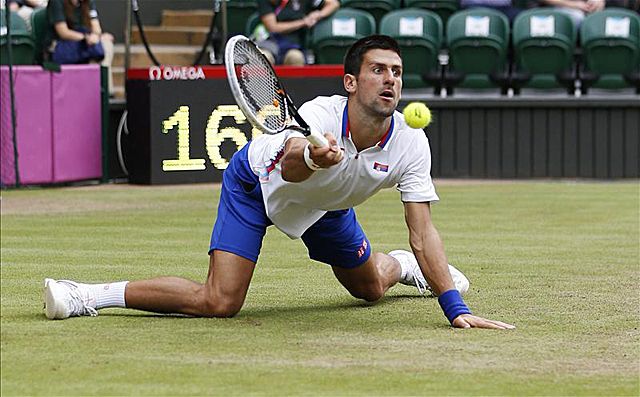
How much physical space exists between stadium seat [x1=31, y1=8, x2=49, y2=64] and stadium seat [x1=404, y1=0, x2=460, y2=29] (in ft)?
15.6

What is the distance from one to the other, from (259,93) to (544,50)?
1088 cm

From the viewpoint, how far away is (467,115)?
16516 millimetres

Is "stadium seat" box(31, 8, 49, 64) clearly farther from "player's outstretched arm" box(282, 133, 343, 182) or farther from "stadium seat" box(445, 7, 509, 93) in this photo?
"player's outstretched arm" box(282, 133, 343, 182)

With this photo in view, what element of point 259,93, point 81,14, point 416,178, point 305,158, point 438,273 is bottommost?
point 438,273

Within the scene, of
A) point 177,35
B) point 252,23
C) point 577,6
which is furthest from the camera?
point 177,35

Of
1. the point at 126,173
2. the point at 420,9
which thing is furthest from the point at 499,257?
the point at 420,9

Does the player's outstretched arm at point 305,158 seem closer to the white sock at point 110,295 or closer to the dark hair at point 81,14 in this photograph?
the white sock at point 110,295

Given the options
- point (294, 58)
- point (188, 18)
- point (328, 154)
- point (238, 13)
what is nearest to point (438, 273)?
point (328, 154)

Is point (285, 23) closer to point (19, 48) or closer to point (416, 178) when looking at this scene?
point (19, 48)

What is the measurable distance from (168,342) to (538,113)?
35.1ft

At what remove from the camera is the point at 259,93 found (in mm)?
6418

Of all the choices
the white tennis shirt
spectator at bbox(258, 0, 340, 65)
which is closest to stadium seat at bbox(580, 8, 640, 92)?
spectator at bbox(258, 0, 340, 65)

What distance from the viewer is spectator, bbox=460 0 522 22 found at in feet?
58.3

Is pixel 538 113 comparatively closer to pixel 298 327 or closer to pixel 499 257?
pixel 499 257
